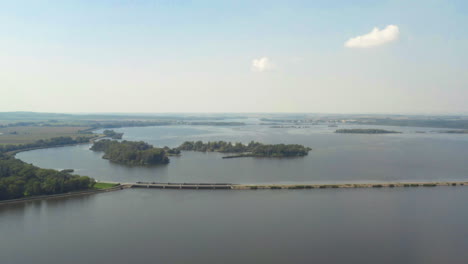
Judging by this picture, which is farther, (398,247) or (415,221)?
(415,221)

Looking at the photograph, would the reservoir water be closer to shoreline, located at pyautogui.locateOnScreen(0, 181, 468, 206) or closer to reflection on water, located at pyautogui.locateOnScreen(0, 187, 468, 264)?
reflection on water, located at pyautogui.locateOnScreen(0, 187, 468, 264)

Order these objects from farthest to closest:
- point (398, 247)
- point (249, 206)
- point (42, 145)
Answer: point (42, 145) < point (249, 206) < point (398, 247)

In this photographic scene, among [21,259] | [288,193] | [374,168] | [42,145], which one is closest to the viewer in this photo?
[21,259]

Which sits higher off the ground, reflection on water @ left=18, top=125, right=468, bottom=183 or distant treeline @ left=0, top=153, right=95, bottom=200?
distant treeline @ left=0, top=153, right=95, bottom=200

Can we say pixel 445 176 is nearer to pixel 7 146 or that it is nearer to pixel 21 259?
pixel 21 259

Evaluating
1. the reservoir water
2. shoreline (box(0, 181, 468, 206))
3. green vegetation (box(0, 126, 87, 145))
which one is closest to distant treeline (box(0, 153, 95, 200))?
the reservoir water

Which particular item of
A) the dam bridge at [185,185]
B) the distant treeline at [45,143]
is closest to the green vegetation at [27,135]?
the distant treeline at [45,143]

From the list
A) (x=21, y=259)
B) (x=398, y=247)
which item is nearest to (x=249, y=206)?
→ (x=398, y=247)

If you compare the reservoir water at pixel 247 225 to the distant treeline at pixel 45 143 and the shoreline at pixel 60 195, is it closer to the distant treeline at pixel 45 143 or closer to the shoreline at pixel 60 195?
the shoreline at pixel 60 195
